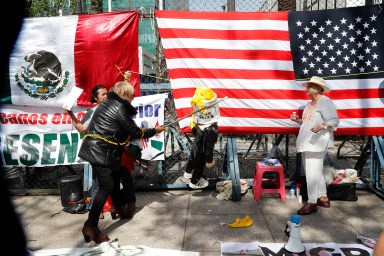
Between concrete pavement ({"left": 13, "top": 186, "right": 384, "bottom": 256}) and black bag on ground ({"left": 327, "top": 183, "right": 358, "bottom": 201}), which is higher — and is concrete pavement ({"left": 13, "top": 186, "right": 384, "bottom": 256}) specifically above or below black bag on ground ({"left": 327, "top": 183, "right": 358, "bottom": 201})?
below

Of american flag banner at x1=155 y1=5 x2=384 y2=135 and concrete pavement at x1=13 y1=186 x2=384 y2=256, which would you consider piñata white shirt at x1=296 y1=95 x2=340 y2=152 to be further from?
concrete pavement at x1=13 y1=186 x2=384 y2=256

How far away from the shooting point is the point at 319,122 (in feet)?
14.5

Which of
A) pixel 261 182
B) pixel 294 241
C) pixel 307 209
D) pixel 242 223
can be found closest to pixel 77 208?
pixel 242 223

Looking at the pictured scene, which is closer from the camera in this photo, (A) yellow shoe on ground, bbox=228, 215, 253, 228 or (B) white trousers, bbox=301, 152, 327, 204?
(A) yellow shoe on ground, bbox=228, 215, 253, 228

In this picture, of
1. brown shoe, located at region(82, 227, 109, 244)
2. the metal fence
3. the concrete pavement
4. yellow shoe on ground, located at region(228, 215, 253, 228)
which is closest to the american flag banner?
the metal fence

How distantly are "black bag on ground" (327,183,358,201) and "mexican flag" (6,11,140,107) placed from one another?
3.68 m

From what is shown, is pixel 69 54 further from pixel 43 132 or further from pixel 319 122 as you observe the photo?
pixel 319 122

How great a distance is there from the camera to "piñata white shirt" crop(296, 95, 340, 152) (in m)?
4.35

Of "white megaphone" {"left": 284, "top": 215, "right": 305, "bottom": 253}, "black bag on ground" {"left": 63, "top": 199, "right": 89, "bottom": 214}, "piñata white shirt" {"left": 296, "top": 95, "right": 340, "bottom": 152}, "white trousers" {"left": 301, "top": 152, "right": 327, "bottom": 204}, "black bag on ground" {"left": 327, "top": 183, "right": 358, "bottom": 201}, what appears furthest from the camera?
"black bag on ground" {"left": 327, "top": 183, "right": 358, "bottom": 201}

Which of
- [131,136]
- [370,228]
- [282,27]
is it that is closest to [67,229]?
[131,136]

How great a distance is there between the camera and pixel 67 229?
412 centimetres

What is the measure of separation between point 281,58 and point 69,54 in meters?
3.43

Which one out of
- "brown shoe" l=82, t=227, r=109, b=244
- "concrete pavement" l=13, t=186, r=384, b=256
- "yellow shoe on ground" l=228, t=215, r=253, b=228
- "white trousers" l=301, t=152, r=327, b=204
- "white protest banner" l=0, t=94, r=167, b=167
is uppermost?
"white protest banner" l=0, t=94, r=167, b=167

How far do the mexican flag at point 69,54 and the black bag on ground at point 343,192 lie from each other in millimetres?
3679
